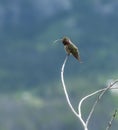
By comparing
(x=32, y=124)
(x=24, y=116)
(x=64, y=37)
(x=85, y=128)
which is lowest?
(x=85, y=128)

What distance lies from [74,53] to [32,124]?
80563 millimetres

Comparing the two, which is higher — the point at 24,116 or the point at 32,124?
the point at 24,116

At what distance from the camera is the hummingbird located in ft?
9.96

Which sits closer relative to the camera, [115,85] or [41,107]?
[115,85]

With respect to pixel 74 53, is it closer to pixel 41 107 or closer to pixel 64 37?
pixel 64 37

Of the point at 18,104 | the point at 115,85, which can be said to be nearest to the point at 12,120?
the point at 18,104

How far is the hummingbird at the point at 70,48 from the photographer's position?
3.04 meters

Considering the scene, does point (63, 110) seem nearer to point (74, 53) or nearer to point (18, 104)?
point (18, 104)

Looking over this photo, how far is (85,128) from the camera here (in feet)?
9.22

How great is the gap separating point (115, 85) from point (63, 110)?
89952mm

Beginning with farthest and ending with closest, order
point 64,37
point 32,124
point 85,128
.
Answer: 1. point 32,124
2. point 64,37
3. point 85,128

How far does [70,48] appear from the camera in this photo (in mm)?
3070

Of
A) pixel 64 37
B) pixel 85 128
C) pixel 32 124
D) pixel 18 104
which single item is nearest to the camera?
pixel 85 128

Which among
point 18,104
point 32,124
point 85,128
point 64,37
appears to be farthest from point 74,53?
point 18,104
